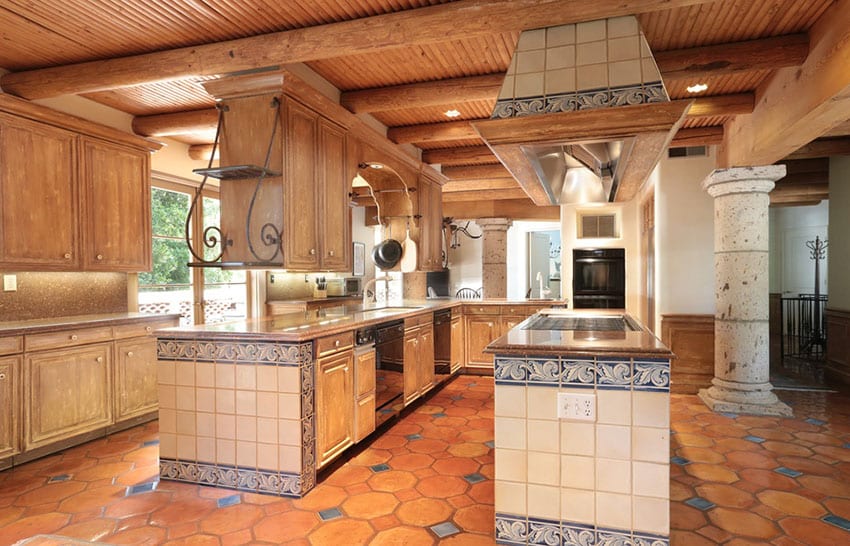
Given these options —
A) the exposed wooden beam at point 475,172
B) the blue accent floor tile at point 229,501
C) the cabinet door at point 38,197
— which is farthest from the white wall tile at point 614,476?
the exposed wooden beam at point 475,172

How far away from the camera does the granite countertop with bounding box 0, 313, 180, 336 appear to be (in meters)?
3.04

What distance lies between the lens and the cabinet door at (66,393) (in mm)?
3117

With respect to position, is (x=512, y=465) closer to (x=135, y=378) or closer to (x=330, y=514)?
(x=330, y=514)

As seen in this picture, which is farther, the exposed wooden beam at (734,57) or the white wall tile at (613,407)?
the exposed wooden beam at (734,57)

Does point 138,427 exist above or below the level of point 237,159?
below

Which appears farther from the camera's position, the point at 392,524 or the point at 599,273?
the point at 599,273

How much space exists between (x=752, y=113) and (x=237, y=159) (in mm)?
3885

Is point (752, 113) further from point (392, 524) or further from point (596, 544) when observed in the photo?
point (392, 524)

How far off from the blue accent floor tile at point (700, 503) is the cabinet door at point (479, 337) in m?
3.09

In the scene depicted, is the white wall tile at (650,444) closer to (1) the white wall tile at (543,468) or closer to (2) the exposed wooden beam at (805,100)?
(1) the white wall tile at (543,468)

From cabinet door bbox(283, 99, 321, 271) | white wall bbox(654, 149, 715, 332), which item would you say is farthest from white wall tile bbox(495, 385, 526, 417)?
white wall bbox(654, 149, 715, 332)

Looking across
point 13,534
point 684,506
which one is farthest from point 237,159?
point 684,506

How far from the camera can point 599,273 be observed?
7723mm

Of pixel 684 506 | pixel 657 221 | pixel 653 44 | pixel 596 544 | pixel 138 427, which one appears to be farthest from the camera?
pixel 657 221
